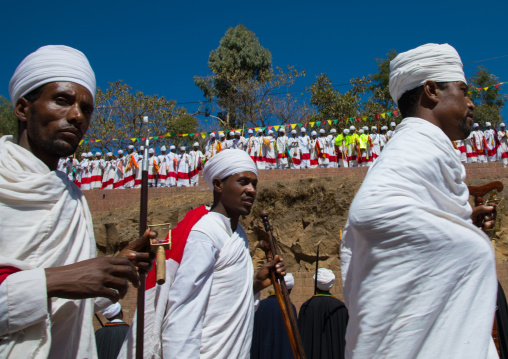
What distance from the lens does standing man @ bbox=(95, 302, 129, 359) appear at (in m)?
6.20

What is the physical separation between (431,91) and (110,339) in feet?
17.0

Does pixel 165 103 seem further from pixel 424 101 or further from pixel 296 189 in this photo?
pixel 424 101

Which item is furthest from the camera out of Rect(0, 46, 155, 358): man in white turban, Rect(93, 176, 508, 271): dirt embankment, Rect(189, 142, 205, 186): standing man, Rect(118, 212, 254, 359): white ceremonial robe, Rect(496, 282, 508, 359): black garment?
Rect(189, 142, 205, 186): standing man

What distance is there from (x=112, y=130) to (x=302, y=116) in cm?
1085

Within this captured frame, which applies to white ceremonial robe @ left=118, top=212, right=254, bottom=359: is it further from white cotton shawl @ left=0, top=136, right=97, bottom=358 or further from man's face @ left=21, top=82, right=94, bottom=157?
man's face @ left=21, top=82, right=94, bottom=157

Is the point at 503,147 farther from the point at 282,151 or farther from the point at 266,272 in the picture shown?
the point at 266,272

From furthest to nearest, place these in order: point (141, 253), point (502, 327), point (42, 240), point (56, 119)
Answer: point (502, 327) → point (56, 119) → point (141, 253) → point (42, 240)

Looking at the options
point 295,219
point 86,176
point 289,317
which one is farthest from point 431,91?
point 86,176

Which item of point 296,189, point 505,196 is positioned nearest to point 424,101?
point 296,189

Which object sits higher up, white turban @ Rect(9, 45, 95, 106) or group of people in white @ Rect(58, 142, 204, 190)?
group of people in white @ Rect(58, 142, 204, 190)

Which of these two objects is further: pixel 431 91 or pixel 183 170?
pixel 183 170

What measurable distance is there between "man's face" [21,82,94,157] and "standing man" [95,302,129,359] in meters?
4.54

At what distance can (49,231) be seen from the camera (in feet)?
6.65

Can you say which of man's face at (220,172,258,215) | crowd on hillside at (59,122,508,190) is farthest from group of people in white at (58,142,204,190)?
man's face at (220,172,258,215)
